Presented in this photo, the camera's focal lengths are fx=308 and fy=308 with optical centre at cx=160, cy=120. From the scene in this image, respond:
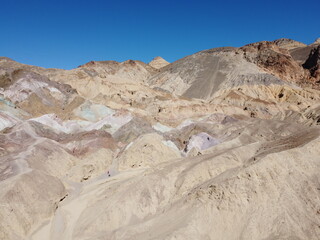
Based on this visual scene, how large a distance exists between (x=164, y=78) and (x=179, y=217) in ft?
191

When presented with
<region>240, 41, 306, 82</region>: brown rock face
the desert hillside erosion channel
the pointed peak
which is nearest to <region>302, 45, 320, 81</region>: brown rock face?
<region>240, 41, 306, 82</region>: brown rock face

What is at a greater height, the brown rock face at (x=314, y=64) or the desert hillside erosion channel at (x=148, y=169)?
the brown rock face at (x=314, y=64)

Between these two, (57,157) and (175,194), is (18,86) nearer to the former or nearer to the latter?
(57,157)

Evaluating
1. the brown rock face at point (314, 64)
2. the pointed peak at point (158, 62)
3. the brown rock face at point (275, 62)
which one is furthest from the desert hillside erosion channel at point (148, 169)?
the pointed peak at point (158, 62)

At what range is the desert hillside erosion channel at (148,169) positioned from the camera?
1197cm

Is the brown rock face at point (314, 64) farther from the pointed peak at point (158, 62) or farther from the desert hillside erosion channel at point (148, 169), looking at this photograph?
the pointed peak at point (158, 62)

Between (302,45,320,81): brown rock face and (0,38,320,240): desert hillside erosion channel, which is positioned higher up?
(302,45,320,81): brown rock face

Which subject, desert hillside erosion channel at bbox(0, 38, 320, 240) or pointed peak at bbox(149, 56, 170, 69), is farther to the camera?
pointed peak at bbox(149, 56, 170, 69)

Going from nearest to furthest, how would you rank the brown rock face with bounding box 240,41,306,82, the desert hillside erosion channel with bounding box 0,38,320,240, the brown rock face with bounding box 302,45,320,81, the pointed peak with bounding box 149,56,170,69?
the desert hillside erosion channel with bounding box 0,38,320,240 < the brown rock face with bounding box 240,41,306,82 < the brown rock face with bounding box 302,45,320,81 < the pointed peak with bounding box 149,56,170,69

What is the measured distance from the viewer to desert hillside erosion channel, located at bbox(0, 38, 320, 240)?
1197 cm

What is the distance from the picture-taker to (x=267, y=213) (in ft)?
38.2

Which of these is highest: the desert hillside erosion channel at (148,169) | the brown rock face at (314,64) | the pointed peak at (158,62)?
the pointed peak at (158,62)

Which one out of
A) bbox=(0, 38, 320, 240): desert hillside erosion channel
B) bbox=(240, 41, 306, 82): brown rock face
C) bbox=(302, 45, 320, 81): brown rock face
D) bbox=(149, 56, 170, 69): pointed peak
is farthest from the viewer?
bbox=(149, 56, 170, 69): pointed peak

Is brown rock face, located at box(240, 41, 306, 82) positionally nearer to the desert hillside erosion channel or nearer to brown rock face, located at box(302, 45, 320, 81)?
brown rock face, located at box(302, 45, 320, 81)
